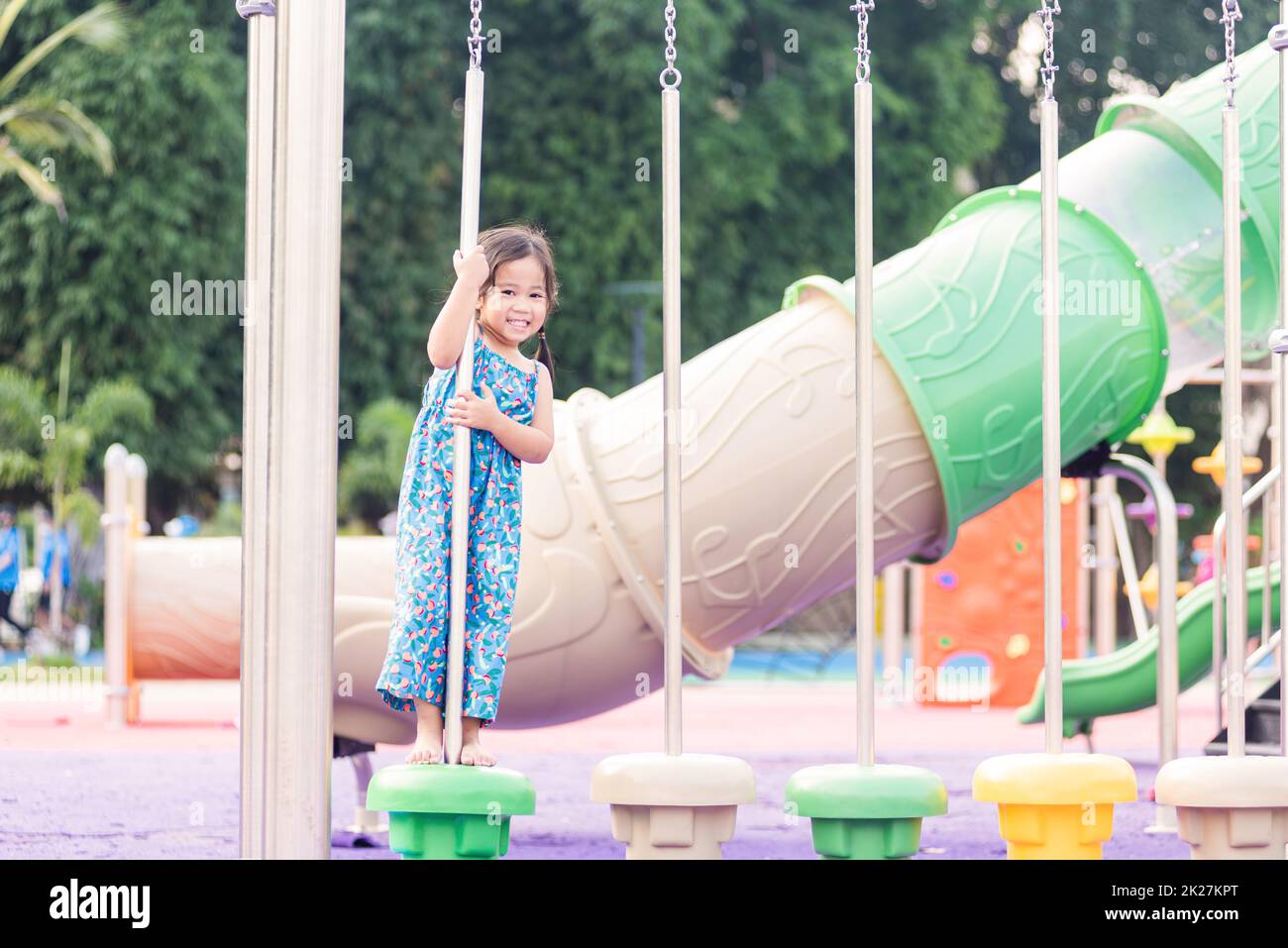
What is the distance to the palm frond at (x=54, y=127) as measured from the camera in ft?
64.3

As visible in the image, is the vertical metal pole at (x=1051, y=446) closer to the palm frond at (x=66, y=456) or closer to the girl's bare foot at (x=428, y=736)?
the girl's bare foot at (x=428, y=736)

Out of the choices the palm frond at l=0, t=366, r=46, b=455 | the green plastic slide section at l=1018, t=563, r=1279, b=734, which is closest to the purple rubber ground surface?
the green plastic slide section at l=1018, t=563, r=1279, b=734

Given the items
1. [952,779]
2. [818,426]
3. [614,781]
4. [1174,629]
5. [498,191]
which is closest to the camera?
[614,781]

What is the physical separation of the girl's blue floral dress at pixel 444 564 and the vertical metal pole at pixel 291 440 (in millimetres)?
417

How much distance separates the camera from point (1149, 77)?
26.2 m

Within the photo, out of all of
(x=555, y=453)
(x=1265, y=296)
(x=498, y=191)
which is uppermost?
(x=498, y=191)

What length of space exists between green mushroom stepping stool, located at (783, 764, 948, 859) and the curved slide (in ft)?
5.11

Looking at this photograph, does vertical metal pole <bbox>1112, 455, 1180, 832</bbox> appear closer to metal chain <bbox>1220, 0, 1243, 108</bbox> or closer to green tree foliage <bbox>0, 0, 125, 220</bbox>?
metal chain <bbox>1220, 0, 1243, 108</bbox>

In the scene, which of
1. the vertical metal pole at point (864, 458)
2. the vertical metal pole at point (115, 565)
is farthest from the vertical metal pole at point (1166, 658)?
the vertical metal pole at point (115, 565)

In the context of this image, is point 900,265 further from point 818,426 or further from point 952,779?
point 952,779

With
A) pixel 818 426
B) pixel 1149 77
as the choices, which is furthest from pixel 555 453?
pixel 1149 77

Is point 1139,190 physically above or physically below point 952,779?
above

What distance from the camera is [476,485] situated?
373 cm
